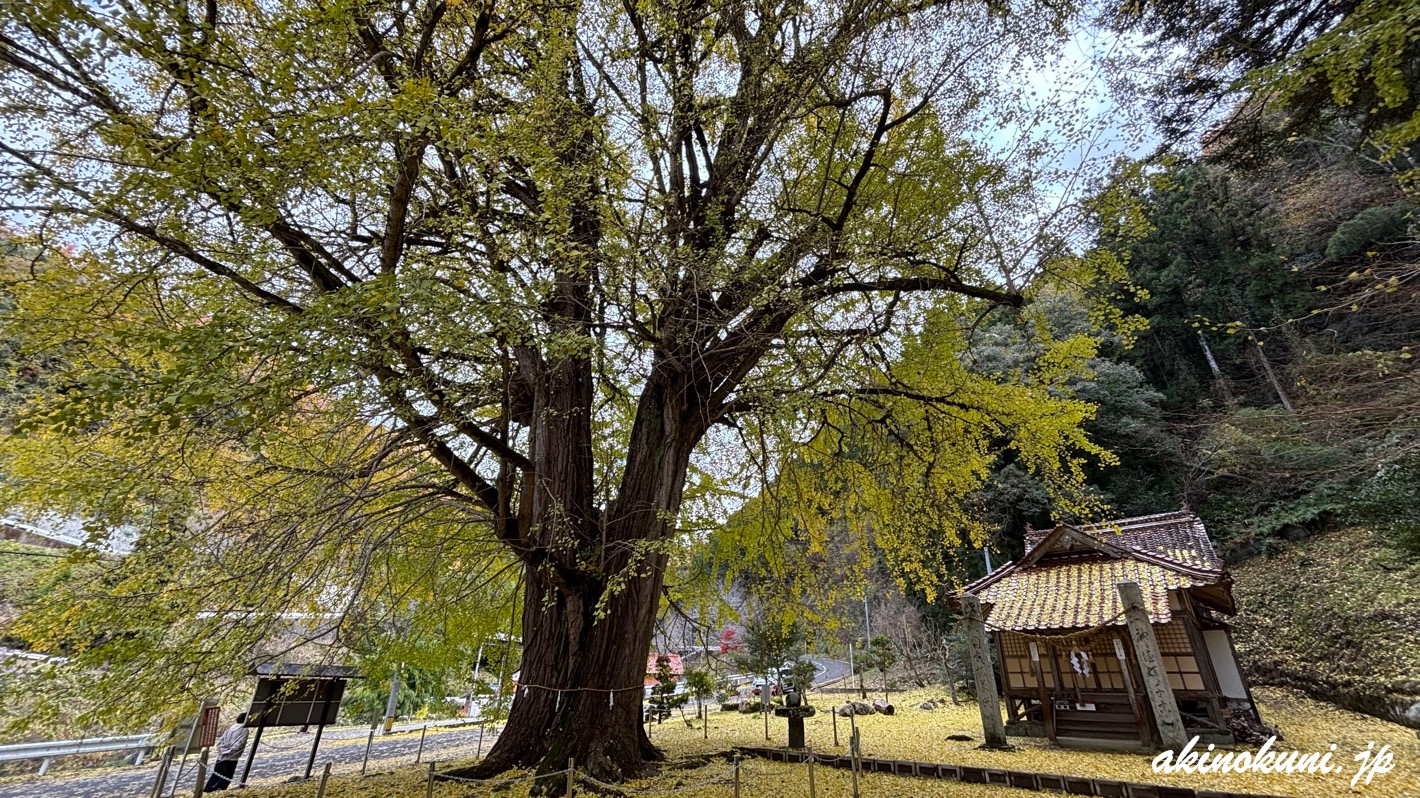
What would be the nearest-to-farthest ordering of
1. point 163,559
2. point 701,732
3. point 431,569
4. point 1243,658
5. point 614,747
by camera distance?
point 163,559 < point 614,747 < point 431,569 < point 701,732 < point 1243,658

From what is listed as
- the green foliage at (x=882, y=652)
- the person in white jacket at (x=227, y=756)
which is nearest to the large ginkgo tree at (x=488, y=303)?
the person in white jacket at (x=227, y=756)

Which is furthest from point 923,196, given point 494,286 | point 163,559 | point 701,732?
point 701,732

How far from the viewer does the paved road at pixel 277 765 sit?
647 centimetres

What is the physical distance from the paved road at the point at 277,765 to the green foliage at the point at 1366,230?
73.8ft

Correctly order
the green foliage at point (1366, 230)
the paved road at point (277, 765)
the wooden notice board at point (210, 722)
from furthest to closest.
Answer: the green foliage at point (1366, 230) → the paved road at point (277, 765) → the wooden notice board at point (210, 722)

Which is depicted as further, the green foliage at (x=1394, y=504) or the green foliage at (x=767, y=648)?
the green foliage at (x=1394, y=504)

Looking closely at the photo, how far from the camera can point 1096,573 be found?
344 inches

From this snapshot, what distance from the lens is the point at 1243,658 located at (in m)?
11.8

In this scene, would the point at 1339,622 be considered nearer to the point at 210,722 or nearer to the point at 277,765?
the point at 210,722

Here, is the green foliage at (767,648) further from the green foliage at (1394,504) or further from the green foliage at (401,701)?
the green foliage at (1394,504)

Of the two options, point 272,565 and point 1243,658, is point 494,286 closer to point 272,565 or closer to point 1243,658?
point 272,565

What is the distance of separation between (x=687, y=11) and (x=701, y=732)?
10.5m

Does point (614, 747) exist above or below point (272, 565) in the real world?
below

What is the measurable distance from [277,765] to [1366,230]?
25.7 metres
